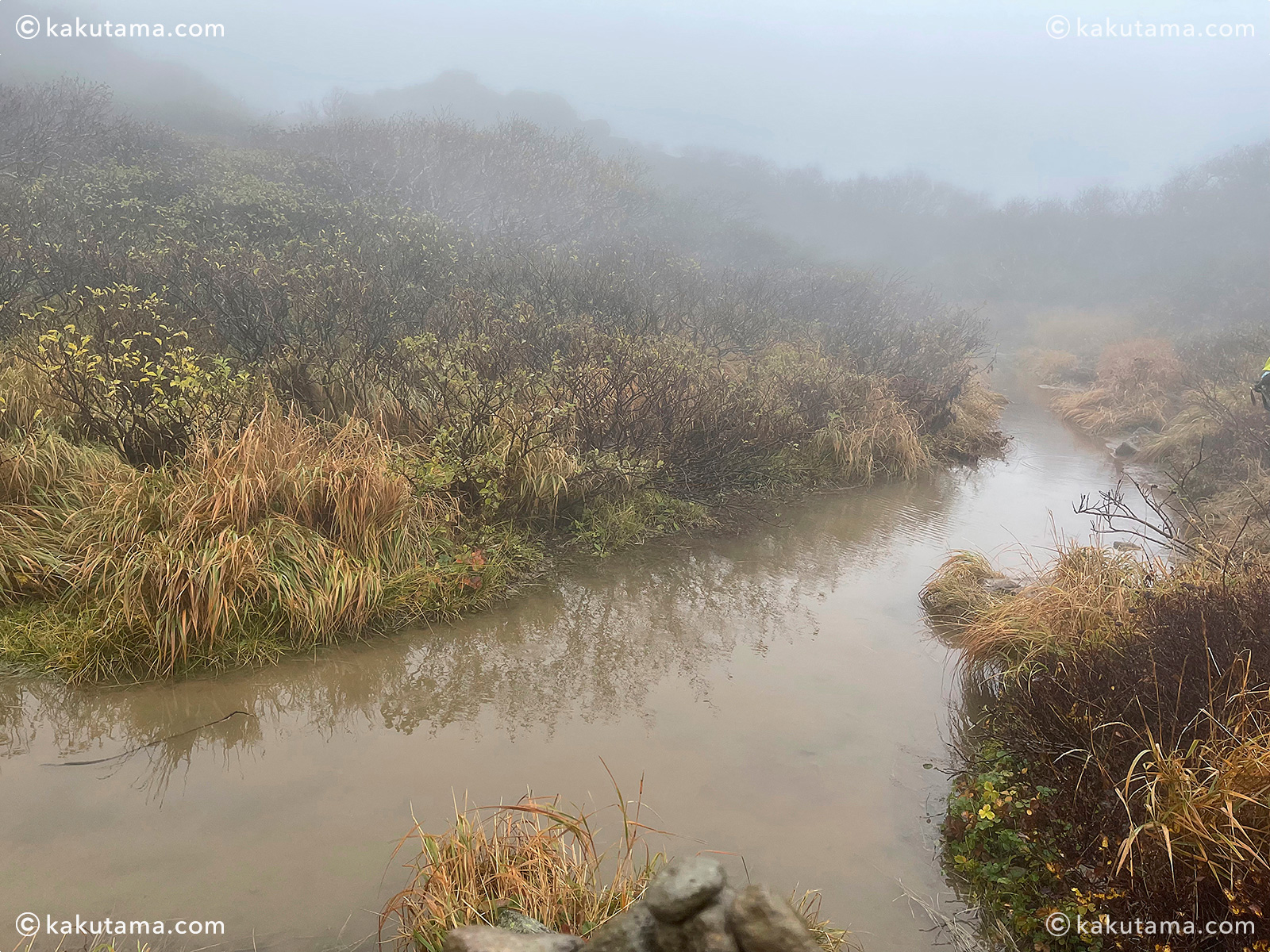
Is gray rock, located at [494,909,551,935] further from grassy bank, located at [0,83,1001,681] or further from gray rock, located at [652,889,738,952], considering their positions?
grassy bank, located at [0,83,1001,681]

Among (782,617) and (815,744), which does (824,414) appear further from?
(815,744)

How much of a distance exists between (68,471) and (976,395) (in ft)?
46.7

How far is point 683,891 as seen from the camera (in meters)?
1.88

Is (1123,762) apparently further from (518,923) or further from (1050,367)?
(1050,367)

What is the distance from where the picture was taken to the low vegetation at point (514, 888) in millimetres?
2338

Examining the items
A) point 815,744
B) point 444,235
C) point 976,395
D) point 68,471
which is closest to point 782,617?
point 815,744

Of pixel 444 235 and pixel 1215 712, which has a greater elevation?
pixel 444 235

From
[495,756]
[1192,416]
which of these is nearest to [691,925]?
[495,756]

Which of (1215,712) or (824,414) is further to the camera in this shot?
(824,414)

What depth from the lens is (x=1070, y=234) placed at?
36.9 m

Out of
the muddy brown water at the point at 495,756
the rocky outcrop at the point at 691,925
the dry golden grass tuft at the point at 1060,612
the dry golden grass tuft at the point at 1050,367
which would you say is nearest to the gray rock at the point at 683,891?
the rocky outcrop at the point at 691,925

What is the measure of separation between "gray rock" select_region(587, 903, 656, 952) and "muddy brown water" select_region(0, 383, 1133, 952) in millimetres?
1116

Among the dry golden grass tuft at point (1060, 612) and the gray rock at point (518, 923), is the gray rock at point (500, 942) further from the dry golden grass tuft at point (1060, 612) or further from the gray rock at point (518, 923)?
the dry golden grass tuft at point (1060, 612)

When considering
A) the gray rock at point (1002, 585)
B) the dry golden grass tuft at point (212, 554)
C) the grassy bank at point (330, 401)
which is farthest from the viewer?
the gray rock at point (1002, 585)
